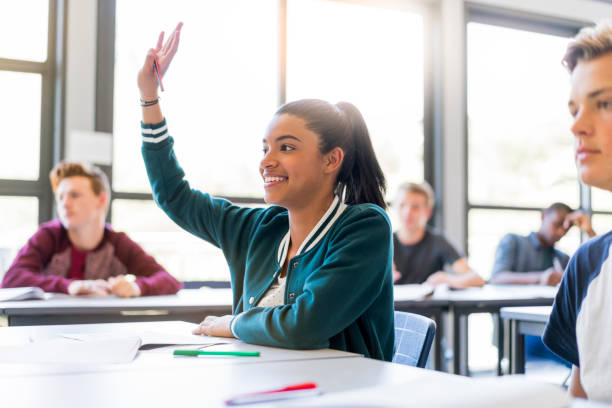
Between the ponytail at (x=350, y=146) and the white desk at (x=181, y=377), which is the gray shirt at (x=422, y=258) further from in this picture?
the white desk at (x=181, y=377)

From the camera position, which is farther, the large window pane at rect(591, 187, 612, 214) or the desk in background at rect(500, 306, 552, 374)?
the large window pane at rect(591, 187, 612, 214)

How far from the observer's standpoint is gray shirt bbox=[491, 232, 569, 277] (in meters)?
4.49

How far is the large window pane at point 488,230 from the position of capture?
525 cm

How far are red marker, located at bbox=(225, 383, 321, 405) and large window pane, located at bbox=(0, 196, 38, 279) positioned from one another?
3.46 meters

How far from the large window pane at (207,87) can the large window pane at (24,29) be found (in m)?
0.47

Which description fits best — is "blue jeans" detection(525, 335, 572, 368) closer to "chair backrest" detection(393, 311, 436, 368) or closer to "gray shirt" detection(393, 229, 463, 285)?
"gray shirt" detection(393, 229, 463, 285)

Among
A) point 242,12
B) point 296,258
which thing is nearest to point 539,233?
point 242,12

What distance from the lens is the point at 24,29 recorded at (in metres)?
4.01

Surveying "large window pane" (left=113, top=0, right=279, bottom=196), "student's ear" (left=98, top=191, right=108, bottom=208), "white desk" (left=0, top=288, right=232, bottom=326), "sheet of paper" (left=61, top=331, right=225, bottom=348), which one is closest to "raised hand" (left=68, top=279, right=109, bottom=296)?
"white desk" (left=0, top=288, right=232, bottom=326)

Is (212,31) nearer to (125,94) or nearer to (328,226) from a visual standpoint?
(125,94)

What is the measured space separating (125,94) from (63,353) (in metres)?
3.26

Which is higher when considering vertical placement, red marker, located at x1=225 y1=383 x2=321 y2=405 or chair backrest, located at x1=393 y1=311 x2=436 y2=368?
red marker, located at x1=225 y1=383 x2=321 y2=405

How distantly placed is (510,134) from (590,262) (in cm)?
462

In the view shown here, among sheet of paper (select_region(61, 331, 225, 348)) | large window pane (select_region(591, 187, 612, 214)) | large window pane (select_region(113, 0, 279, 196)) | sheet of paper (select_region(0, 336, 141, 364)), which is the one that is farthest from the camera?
large window pane (select_region(591, 187, 612, 214))
